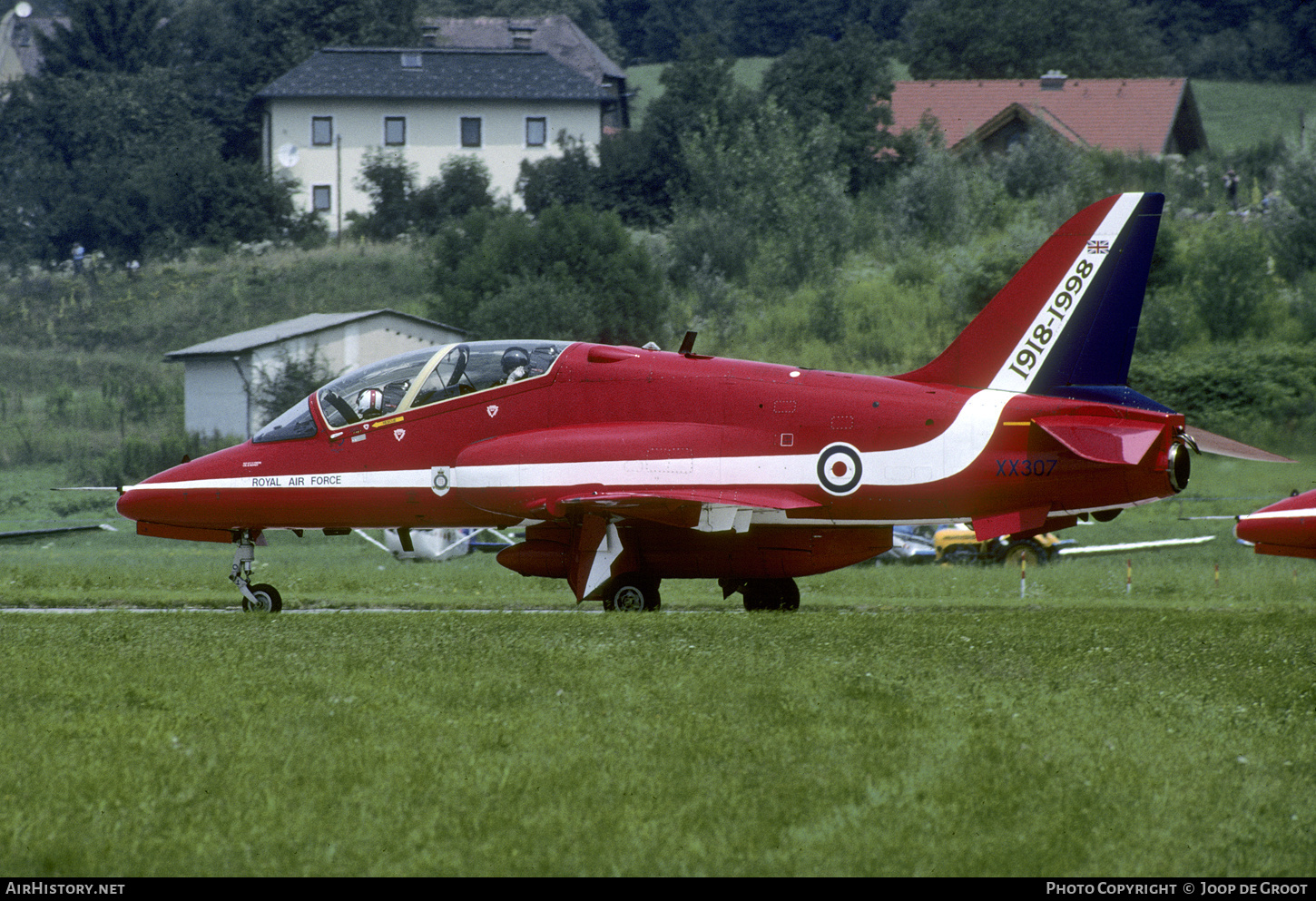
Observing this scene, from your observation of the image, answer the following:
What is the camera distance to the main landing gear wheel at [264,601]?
15.7 m

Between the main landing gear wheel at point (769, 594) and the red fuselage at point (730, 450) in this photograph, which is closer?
the red fuselage at point (730, 450)

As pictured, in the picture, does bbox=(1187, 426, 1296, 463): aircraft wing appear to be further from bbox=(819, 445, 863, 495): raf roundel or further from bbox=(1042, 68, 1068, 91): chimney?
bbox=(1042, 68, 1068, 91): chimney

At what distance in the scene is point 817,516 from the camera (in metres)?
15.1

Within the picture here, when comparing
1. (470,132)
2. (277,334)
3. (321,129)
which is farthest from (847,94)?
(277,334)

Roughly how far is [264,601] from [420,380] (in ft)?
9.74

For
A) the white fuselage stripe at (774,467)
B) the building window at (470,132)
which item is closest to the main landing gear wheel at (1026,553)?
the white fuselage stripe at (774,467)

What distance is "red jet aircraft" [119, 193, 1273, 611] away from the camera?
14688 mm

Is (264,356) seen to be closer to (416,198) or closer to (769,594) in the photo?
(769,594)

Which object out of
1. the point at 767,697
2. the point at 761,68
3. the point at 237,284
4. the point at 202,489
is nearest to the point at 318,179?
the point at 237,284

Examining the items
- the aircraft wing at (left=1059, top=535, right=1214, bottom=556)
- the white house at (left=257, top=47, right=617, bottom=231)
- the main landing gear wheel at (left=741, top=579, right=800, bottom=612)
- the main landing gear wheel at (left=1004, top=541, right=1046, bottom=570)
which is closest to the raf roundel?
the main landing gear wheel at (left=741, top=579, right=800, bottom=612)

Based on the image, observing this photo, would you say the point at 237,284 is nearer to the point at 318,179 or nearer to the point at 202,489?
the point at 318,179

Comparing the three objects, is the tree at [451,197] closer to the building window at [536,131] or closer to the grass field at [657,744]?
the building window at [536,131]

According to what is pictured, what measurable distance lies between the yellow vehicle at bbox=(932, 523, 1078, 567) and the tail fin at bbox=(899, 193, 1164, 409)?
13.7m

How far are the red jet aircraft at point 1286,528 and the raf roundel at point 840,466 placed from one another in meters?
4.49
